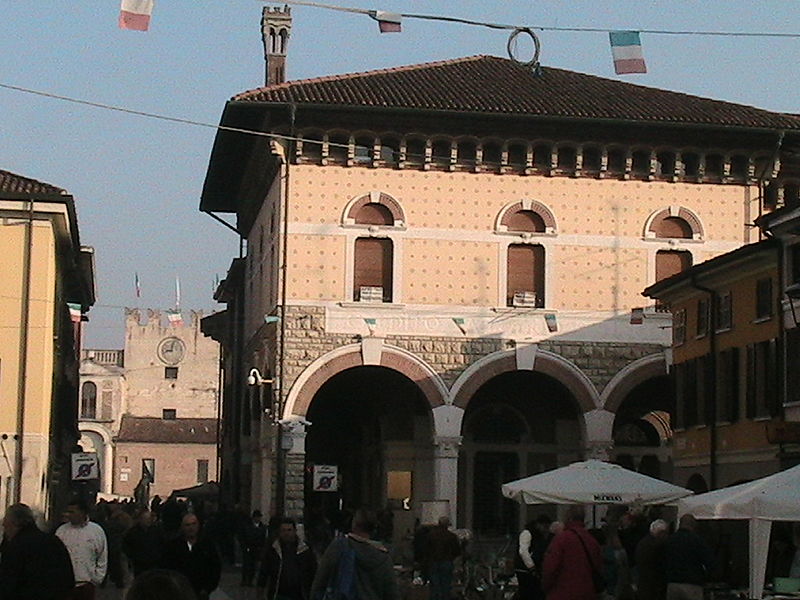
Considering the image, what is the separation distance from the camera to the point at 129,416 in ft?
329

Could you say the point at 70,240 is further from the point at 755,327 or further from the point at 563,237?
the point at 755,327

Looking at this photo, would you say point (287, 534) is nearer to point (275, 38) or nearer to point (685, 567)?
point (685, 567)

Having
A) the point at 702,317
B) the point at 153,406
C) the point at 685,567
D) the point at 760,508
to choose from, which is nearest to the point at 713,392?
the point at 702,317

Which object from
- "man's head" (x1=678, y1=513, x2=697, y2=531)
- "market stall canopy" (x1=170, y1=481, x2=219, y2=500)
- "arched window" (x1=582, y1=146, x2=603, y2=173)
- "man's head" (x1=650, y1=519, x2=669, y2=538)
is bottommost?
A: "market stall canopy" (x1=170, y1=481, x2=219, y2=500)

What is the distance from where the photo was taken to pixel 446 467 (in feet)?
131

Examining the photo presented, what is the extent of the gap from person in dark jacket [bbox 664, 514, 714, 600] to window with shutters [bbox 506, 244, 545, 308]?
22.7 meters

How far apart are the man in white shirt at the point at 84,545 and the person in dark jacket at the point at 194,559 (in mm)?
1433

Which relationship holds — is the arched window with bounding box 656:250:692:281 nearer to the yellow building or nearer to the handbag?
the yellow building

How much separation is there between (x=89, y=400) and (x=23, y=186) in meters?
61.1

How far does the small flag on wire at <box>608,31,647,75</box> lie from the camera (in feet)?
83.6

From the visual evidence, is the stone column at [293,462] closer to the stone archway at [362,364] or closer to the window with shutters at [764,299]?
the stone archway at [362,364]

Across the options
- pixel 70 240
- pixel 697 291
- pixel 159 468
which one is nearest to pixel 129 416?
pixel 159 468

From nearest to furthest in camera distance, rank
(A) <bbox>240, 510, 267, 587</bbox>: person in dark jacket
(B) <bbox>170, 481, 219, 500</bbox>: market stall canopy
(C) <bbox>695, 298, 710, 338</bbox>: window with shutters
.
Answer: (A) <bbox>240, 510, 267, 587</bbox>: person in dark jacket, (C) <bbox>695, 298, 710, 338</bbox>: window with shutters, (B) <bbox>170, 481, 219, 500</bbox>: market stall canopy

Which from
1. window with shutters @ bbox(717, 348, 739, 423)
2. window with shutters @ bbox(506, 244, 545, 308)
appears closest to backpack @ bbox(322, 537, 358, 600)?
window with shutters @ bbox(717, 348, 739, 423)
